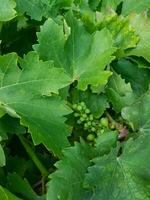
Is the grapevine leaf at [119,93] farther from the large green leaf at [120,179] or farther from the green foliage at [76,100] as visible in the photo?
the large green leaf at [120,179]

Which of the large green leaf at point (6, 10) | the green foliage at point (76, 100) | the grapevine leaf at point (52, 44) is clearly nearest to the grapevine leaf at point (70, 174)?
the green foliage at point (76, 100)

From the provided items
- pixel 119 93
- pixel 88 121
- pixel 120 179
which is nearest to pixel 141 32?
pixel 119 93

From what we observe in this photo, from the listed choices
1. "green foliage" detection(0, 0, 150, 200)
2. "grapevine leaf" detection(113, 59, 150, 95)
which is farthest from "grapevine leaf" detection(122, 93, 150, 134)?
"grapevine leaf" detection(113, 59, 150, 95)

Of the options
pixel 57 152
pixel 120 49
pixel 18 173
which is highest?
pixel 120 49

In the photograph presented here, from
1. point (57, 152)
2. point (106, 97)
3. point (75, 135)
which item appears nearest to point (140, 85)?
point (106, 97)

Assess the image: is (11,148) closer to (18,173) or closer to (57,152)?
(18,173)

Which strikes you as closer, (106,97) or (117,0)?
(106,97)

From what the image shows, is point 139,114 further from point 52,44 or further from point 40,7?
point 40,7
